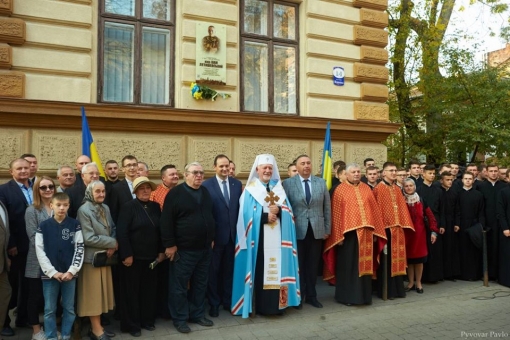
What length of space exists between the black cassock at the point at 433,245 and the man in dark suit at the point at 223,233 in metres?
3.50

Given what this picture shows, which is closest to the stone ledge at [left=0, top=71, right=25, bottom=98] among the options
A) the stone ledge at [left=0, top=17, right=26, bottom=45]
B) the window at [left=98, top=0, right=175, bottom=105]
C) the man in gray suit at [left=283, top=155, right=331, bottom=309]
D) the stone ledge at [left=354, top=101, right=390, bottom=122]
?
the stone ledge at [left=0, top=17, right=26, bottom=45]

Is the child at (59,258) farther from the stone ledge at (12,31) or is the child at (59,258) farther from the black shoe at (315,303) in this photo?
the stone ledge at (12,31)

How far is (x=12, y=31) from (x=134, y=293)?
180 inches

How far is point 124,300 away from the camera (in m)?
5.26

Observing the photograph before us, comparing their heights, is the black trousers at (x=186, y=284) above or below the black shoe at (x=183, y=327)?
above

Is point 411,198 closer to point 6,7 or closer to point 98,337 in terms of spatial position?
point 98,337

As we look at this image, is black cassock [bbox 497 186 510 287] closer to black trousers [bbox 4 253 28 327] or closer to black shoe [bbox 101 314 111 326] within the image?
black shoe [bbox 101 314 111 326]

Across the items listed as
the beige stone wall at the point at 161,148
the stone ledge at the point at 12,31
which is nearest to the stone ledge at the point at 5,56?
the stone ledge at the point at 12,31

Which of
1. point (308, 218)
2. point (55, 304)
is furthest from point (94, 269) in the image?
point (308, 218)

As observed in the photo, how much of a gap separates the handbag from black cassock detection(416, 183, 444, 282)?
520 centimetres

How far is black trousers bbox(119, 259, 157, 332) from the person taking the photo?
525cm

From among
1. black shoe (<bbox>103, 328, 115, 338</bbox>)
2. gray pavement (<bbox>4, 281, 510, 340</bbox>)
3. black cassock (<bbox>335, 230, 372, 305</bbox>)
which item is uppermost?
black cassock (<bbox>335, 230, 372, 305</bbox>)

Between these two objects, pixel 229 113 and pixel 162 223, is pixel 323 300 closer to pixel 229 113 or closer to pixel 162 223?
Answer: pixel 162 223

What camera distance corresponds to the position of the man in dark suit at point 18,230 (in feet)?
17.4
